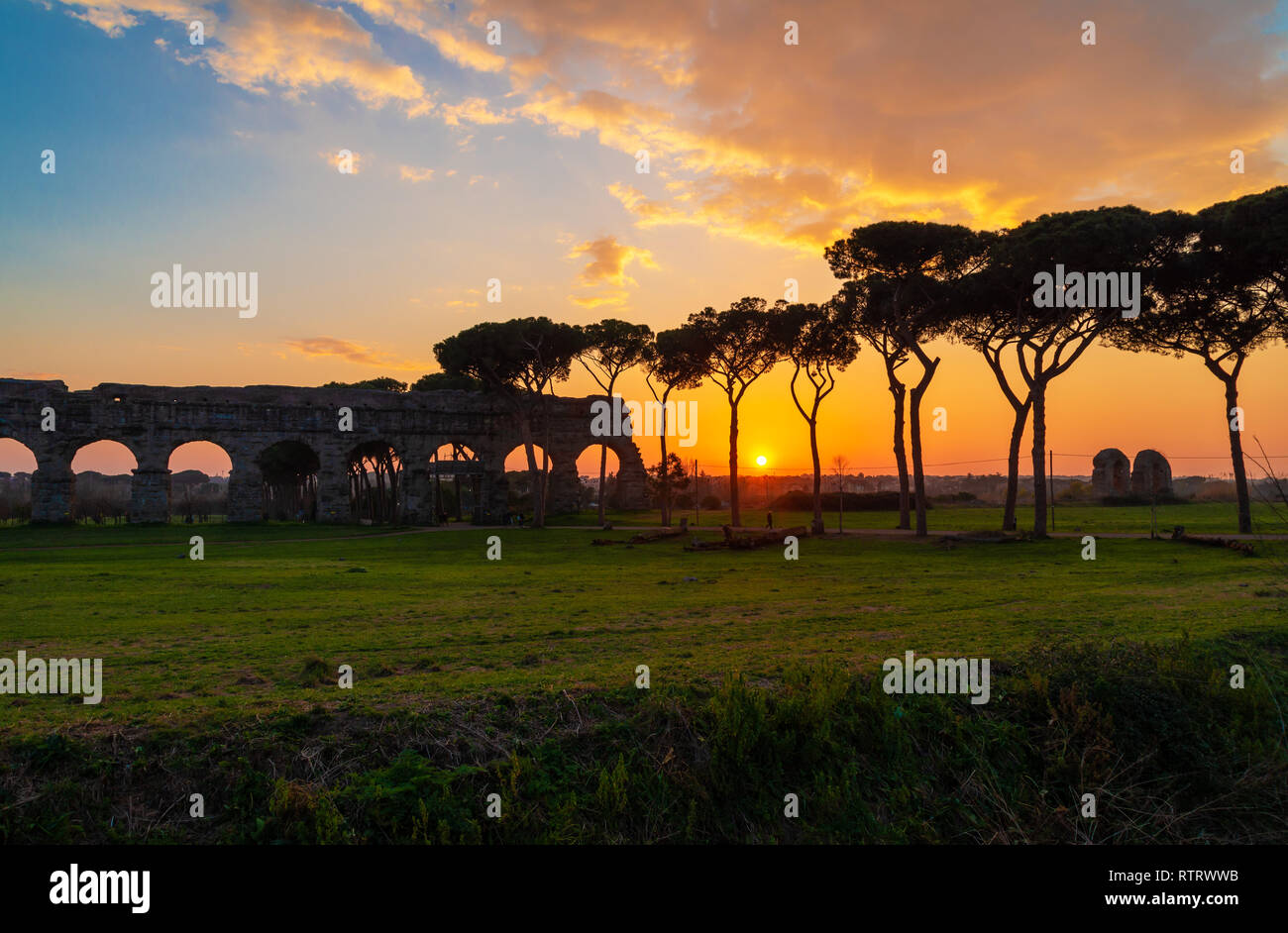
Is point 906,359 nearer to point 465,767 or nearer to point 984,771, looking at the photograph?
point 984,771

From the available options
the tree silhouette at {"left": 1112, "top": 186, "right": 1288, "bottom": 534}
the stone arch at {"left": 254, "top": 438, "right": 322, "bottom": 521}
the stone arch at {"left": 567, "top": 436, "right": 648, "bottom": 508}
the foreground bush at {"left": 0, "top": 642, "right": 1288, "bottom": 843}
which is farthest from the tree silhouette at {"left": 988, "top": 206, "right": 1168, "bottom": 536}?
the stone arch at {"left": 254, "top": 438, "right": 322, "bottom": 521}

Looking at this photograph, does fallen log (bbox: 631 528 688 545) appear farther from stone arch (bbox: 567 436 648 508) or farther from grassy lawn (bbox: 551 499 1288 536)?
stone arch (bbox: 567 436 648 508)

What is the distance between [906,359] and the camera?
31.0 meters

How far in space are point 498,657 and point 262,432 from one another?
137 ft

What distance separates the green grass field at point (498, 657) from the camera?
554cm

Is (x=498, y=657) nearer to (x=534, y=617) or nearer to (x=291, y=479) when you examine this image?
(x=534, y=617)

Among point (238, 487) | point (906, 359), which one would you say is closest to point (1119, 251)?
point (906, 359)

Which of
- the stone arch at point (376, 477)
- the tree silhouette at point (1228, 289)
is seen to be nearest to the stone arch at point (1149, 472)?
the tree silhouette at point (1228, 289)

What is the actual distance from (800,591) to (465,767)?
9.58 meters

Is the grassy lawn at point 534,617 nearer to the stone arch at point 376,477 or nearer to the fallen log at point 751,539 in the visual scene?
the fallen log at point 751,539

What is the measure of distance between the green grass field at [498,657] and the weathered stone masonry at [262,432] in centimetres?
2761

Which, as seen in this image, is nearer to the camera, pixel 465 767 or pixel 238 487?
pixel 465 767

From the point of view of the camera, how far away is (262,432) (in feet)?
145

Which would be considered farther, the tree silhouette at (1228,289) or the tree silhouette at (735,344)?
the tree silhouette at (735,344)
